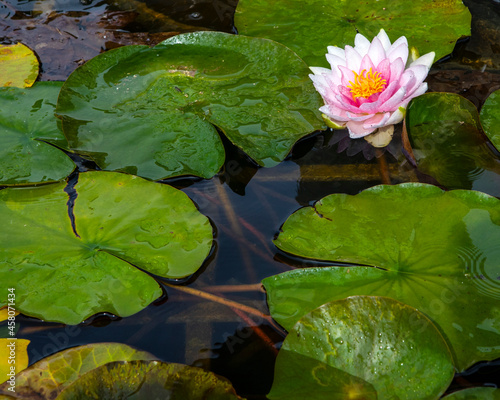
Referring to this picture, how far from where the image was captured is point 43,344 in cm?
163

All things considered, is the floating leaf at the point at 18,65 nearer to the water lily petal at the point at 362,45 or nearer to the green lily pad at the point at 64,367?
the green lily pad at the point at 64,367

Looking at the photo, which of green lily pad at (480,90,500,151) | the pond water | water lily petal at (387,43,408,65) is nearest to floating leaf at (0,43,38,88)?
the pond water

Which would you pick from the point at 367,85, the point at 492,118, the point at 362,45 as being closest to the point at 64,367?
the point at 367,85

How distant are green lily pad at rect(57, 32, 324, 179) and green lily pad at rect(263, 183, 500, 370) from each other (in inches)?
18.9

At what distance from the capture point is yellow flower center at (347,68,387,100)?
2.05 meters

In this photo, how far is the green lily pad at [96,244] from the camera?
1.64 m

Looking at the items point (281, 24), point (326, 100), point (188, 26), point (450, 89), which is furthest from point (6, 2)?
point (450, 89)

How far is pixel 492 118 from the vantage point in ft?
6.93

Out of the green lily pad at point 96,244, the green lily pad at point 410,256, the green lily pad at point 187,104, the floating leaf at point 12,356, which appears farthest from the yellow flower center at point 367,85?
the floating leaf at point 12,356

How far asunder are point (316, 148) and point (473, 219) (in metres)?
0.84

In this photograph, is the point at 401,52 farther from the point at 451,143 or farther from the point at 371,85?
the point at 451,143

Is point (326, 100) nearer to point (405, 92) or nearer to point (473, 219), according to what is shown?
point (405, 92)

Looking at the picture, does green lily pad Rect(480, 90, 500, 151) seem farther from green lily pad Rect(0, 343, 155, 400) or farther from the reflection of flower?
green lily pad Rect(0, 343, 155, 400)

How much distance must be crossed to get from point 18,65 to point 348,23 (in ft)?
6.65
